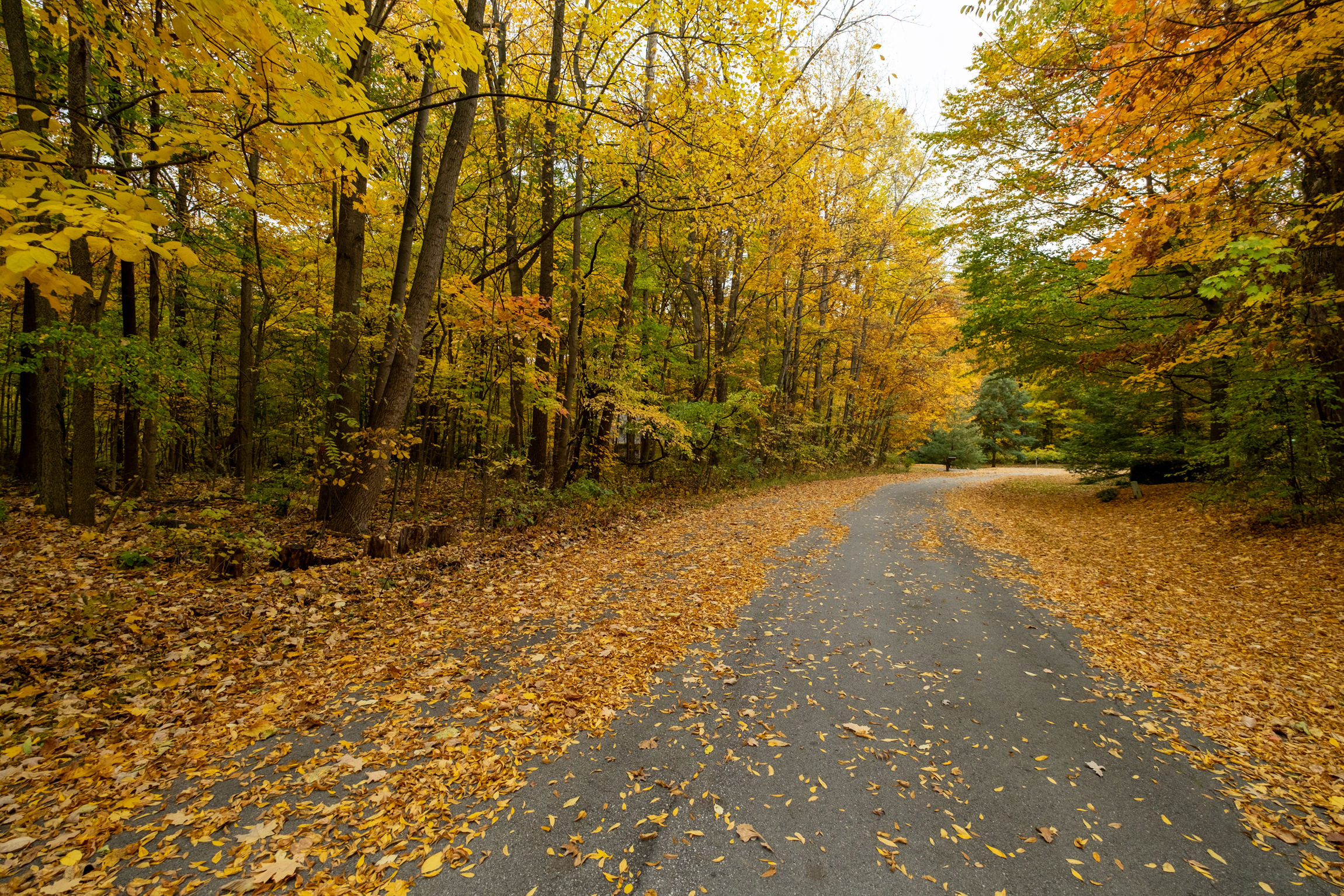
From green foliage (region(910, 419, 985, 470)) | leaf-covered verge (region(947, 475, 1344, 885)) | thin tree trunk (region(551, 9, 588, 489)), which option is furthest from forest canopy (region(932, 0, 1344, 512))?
green foliage (region(910, 419, 985, 470))

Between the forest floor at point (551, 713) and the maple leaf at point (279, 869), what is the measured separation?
13 mm

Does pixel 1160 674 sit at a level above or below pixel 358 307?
below

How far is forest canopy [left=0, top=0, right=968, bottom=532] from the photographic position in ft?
10.3

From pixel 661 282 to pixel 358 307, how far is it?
9.11m

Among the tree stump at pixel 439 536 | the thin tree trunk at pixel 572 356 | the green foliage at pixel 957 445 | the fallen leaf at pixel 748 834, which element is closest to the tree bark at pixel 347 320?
the tree stump at pixel 439 536

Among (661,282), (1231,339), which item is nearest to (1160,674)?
(1231,339)

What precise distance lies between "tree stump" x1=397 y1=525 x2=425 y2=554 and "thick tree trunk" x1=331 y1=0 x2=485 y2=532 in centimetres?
78

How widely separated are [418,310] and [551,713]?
584 cm

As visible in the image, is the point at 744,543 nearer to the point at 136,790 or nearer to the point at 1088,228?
the point at 136,790

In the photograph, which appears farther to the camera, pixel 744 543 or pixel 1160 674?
pixel 744 543

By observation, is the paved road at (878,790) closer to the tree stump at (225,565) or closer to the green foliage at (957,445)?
the tree stump at (225,565)

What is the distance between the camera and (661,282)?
14.9 metres

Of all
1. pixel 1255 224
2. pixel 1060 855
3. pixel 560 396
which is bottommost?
pixel 1060 855

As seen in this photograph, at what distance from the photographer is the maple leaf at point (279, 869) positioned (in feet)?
7.40
